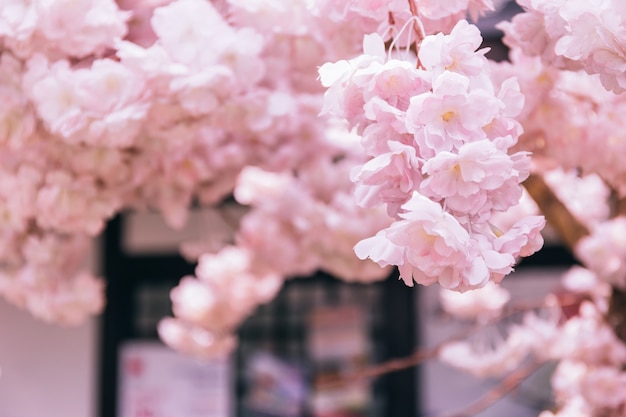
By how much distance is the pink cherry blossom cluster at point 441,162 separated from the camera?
0.87 metres

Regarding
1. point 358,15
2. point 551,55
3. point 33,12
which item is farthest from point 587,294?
point 33,12

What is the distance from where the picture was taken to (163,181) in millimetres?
2041

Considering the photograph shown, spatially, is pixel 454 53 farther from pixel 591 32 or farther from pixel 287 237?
pixel 287 237

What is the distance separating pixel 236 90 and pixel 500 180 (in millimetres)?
722

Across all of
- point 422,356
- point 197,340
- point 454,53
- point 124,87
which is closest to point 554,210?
point 422,356

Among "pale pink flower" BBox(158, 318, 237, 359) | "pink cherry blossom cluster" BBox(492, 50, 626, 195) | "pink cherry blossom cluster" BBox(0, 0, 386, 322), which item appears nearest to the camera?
"pink cherry blossom cluster" BBox(0, 0, 386, 322)

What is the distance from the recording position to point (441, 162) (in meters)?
0.87

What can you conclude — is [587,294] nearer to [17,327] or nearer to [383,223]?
[383,223]

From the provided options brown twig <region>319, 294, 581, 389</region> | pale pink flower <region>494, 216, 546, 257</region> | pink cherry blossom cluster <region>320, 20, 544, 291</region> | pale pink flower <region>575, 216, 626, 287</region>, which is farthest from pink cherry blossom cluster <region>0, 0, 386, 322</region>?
pale pink flower <region>575, 216, 626, 287</region>

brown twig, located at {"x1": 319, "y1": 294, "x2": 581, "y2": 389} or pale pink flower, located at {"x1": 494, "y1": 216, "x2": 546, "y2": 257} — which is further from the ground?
pale pink flower, located at {"x1": 494, "y1": 216, "x2": 546, "y2": 257}

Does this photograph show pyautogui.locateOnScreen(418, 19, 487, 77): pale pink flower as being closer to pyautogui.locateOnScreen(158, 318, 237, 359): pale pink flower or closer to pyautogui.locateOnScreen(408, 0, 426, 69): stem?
pyautogui.locateOnScreen(408, 0, 426, 69): stem

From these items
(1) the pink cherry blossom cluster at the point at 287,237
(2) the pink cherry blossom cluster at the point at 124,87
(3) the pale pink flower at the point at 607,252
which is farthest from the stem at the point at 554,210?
(2) the pink cherry blossom cluster at the point at 124,87

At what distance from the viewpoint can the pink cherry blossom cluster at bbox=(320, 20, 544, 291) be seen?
87 centimetres

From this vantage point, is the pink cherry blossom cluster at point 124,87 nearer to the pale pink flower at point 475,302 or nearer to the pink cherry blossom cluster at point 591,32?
the pink cherry blossom cluster at point 591,32
